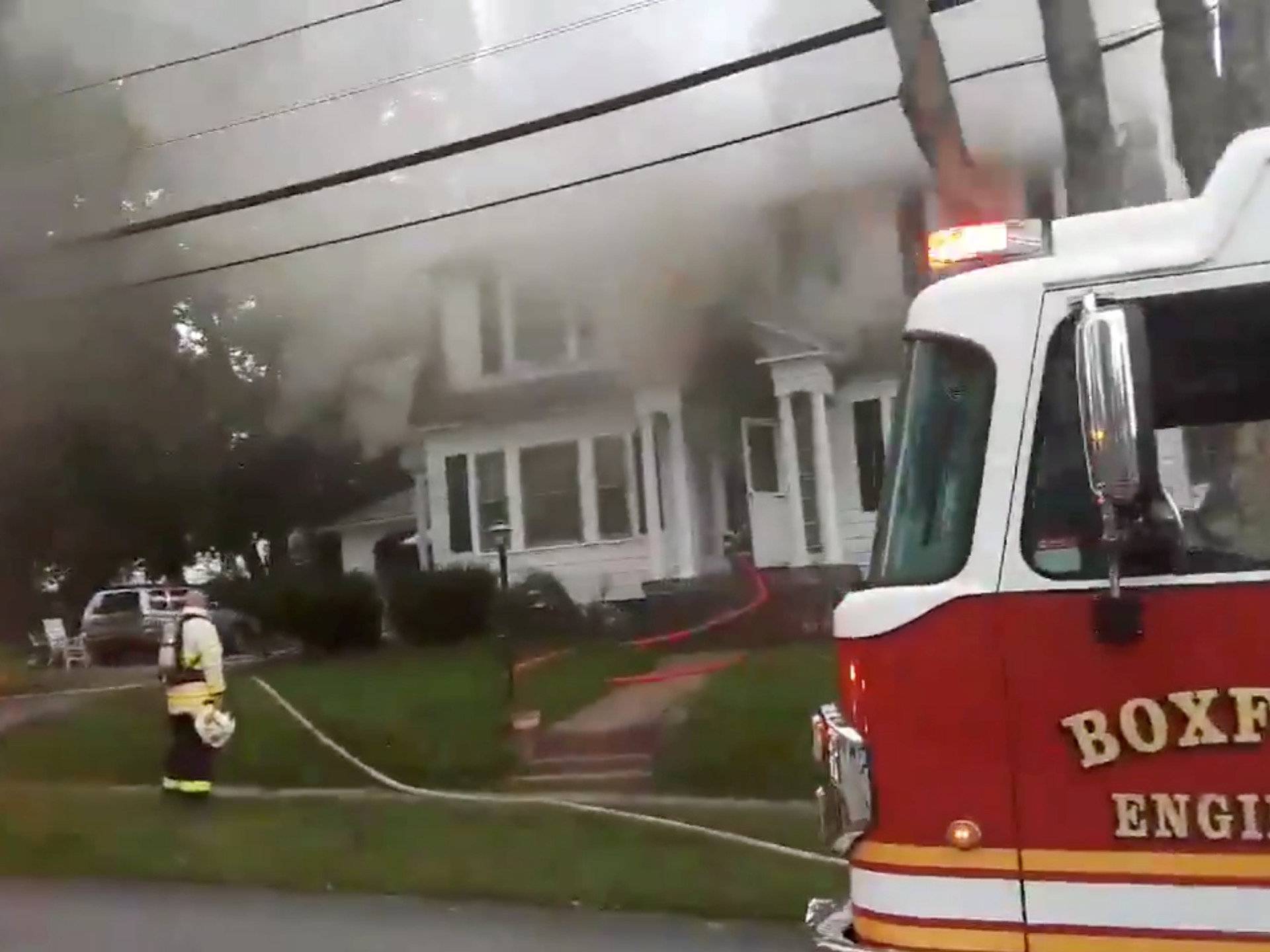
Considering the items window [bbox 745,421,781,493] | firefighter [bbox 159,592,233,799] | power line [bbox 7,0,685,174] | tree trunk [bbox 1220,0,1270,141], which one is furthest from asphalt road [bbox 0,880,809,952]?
power line [bbox 7,0,685,174]

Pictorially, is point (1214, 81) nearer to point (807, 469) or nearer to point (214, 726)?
point (807, 469)

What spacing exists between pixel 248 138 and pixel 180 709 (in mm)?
4889

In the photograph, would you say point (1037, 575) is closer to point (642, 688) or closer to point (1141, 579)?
point (1141, 579)

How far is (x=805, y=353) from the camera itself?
32.5ft

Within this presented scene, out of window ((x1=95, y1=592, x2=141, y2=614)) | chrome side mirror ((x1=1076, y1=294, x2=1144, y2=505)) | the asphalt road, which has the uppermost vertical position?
chrome side mirror ((x1=1076, y1=294, x2=1144, y2=505))

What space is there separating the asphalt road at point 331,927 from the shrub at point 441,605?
3.02 meters

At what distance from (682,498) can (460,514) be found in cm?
165

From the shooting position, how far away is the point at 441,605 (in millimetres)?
10297

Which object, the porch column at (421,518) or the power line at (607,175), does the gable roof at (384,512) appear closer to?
the porch column at (421,518)

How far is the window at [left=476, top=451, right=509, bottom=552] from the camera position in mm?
10398

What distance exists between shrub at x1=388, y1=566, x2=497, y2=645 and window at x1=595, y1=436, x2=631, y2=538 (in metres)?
0.91

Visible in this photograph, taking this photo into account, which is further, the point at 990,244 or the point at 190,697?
the point at 190,697

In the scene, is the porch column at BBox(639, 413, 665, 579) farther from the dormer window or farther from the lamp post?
the lamp post

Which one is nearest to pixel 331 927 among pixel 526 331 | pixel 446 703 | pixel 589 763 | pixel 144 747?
pixel 589 763
